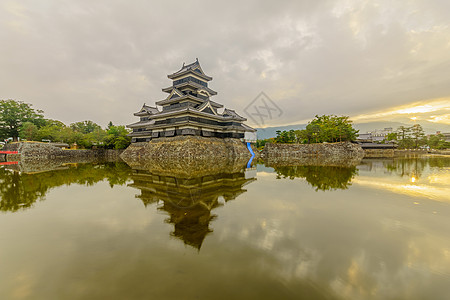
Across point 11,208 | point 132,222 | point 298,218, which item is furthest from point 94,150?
point 298,218

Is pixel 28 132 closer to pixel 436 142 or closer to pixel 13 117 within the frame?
pixel 13 117

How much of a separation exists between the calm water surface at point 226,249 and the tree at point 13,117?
135ft

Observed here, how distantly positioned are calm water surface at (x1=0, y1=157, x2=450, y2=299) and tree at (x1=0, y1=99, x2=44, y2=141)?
135 ft

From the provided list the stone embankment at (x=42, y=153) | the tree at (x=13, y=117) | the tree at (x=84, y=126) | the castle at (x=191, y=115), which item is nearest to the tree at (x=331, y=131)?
the castle at (x=191, y=115)

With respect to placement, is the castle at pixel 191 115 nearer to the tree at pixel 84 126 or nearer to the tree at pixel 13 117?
the tree at pixel 13 117

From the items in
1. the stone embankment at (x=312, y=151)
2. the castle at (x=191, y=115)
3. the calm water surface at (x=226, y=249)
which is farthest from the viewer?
the stone embankment at (x=312, y=151)

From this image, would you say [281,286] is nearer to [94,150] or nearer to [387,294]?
[387,294]

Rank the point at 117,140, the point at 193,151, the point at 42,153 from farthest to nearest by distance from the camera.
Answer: the point at 117,140 → the point at 42,153 → the point at 193,151

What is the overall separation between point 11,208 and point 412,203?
34.2 ft

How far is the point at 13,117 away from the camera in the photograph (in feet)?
98.7

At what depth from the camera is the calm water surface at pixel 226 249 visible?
172 cm

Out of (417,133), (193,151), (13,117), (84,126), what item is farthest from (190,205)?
(417,133)

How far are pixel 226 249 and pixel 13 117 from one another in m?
47.3

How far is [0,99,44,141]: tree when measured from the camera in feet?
96.9
